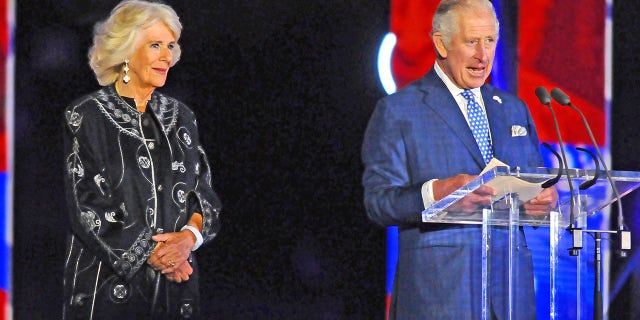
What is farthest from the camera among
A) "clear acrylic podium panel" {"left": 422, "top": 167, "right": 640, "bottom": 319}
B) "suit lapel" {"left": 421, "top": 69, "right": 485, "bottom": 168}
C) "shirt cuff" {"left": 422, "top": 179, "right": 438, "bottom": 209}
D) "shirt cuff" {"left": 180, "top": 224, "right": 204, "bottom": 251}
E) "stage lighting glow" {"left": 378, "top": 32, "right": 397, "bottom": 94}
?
"stage lighting glow" {"left": 378, "top": 32, "right": 397, "bottom": 94}

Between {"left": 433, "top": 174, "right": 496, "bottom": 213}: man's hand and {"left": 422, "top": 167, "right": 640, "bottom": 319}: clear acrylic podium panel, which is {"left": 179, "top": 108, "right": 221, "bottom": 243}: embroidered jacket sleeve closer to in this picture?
{"left": 433, "top": 174, "right": 496, "bottom": 213}: man's hand

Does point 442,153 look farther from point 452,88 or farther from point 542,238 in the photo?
point 542,238

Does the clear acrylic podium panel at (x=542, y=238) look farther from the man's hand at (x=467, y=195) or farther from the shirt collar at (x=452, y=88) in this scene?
the shirt collar at (x=452, y=88)

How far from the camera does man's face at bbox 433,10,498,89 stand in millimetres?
3418

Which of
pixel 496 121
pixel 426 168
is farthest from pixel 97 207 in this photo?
pixel 496 121

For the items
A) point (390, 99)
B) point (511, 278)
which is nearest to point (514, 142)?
point (390, 99)

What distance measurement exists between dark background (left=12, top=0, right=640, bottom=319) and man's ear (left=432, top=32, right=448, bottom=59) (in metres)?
1.15

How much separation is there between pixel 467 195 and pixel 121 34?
1.50m

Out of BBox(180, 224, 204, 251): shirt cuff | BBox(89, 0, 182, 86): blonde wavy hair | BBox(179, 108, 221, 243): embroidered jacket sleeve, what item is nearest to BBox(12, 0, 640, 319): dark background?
BBox(89, 0, 182, 86): blonde wavy hair

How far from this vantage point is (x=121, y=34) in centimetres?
368

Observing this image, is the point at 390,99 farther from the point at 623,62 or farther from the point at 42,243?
the point at 623,62

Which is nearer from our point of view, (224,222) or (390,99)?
(390,99)

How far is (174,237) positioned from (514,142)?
1.13 meters

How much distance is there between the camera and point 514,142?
3.33 m
